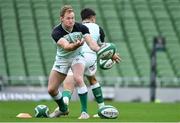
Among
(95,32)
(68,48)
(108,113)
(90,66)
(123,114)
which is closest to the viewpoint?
(68,48)

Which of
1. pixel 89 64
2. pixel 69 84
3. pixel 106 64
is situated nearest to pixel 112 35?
pixel 69 84

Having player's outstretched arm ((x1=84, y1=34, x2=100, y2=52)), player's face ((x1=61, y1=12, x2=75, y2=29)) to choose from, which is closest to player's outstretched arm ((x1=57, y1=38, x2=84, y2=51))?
player's face ((x1=61, y1=12, x2=75, y2=29))

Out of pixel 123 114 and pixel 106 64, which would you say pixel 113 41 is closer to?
pixel 123 114

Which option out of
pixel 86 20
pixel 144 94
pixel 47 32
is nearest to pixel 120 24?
pixel 47 32

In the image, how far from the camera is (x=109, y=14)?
4050cm

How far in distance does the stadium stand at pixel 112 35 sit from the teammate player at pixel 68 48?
17.4m

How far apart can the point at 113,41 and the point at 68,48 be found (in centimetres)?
2413

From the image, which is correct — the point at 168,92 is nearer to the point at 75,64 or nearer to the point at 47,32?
the point at 47,32

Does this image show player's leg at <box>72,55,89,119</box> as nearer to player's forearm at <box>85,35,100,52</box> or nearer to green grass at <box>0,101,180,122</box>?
green grass at <box>0,101,180,122</box>

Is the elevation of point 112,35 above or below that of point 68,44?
above

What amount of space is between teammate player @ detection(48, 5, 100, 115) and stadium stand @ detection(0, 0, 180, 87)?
57.2 ft

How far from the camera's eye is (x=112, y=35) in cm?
3912

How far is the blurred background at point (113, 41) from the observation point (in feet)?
107

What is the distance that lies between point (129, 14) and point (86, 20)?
2386 centimetres
